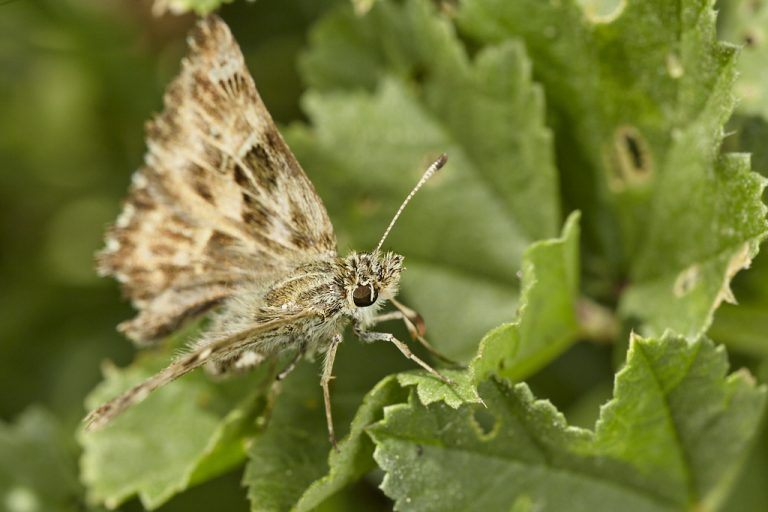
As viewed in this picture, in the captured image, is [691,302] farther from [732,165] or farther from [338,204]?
[338,204]

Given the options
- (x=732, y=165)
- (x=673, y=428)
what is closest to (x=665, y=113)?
(x=732, y=165)

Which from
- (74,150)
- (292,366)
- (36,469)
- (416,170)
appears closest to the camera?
(292,366)

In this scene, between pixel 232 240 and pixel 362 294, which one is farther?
pixel 232 240

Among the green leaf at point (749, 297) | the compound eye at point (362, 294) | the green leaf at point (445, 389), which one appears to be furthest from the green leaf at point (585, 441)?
the compound eye at point (362, 294)

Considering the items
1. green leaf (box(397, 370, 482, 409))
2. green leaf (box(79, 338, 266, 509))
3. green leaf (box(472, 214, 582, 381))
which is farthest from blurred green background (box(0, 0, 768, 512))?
green leaf (box(397, 370, 482, 409))

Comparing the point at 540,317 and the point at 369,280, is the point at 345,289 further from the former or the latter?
the point at 540,317

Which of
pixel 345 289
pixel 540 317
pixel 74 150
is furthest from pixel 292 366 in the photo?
pixel 74 150
